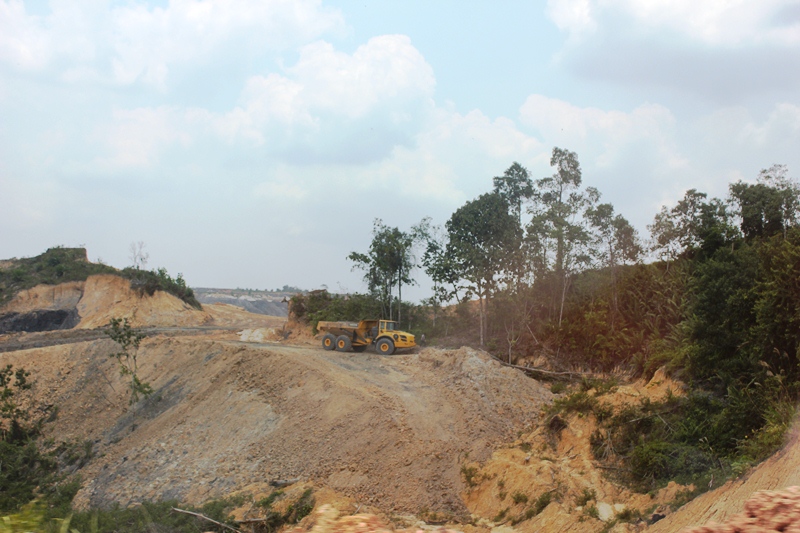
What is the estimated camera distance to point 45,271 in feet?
131

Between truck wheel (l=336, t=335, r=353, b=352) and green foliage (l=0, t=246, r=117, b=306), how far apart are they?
23552 millimetres

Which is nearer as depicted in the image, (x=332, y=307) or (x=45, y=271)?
(x=332, y=307)

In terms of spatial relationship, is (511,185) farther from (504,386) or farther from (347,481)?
(347,481)

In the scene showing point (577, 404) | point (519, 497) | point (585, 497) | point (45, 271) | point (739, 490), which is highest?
point (45, 271)

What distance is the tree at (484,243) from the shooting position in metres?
24.3

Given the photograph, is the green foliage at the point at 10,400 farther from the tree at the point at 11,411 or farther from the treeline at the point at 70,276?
the treeline at the point at 70,276

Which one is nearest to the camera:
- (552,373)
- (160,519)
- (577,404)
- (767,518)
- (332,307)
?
(767,518)

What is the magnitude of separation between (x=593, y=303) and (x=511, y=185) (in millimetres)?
6845

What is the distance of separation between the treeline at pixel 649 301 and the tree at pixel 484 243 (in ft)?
0.20

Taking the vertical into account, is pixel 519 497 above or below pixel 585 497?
below

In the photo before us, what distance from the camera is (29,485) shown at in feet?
52.5

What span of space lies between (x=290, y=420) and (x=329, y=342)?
27.1ft

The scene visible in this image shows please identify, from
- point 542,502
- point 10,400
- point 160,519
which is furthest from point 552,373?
point 10,400

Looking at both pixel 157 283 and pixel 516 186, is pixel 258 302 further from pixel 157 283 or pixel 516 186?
pixel 516 186
